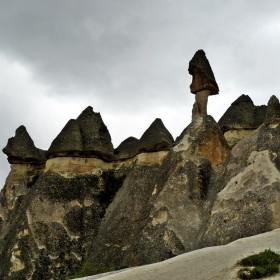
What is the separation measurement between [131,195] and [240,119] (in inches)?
410

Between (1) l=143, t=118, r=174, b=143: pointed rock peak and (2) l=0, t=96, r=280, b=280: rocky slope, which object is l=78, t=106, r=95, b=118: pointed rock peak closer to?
(2) l=0, t=96, r=280, b=280: rocky slope

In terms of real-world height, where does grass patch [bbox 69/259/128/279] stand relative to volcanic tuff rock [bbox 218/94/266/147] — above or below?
below

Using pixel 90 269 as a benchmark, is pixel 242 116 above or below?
above

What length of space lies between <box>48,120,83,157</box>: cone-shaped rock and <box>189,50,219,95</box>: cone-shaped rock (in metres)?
6.23

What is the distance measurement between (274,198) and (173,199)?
171 inches

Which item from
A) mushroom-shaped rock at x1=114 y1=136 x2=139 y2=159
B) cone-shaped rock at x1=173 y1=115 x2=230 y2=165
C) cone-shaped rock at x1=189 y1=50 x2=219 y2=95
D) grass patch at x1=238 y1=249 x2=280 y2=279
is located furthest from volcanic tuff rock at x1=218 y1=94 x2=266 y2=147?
grass patch at x1=238 y1=249 x2=280 y2=279

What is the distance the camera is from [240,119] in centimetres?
3114

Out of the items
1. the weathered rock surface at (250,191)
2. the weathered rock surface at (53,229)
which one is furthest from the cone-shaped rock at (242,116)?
the weathered rock surface at (250,191)

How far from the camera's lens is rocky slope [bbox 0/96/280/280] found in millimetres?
16609

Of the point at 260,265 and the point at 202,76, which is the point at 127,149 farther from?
the point at 260,265

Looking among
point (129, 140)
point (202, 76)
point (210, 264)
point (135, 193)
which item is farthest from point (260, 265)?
point (129, 140)

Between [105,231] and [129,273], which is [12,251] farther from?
[129,273]

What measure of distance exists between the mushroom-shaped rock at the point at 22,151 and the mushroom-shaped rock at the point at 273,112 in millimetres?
14310

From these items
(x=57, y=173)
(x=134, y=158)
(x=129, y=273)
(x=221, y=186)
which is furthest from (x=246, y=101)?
(x=129, y=273)
